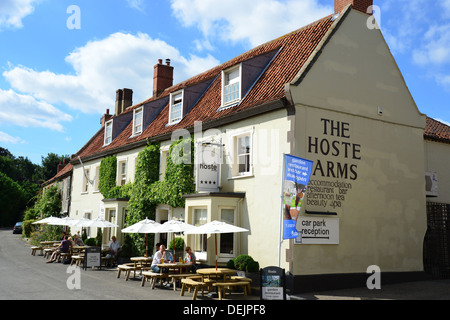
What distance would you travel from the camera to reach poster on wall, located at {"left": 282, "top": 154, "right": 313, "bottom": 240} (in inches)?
482

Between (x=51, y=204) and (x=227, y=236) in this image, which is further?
(x=51, y=204)

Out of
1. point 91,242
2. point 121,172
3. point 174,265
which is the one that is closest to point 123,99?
point 121,172

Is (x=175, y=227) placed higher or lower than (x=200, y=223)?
lower

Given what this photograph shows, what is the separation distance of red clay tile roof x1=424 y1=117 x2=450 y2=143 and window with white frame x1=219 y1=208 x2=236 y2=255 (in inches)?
413

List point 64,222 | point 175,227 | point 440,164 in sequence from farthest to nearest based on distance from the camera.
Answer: point 64,222
point 440,164
point 175,227

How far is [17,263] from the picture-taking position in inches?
850

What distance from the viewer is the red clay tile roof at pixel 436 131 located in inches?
832

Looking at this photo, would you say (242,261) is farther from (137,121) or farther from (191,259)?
(137,121)

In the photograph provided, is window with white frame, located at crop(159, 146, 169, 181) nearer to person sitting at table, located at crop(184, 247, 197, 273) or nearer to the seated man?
the seated man

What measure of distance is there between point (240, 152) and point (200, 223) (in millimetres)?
3382

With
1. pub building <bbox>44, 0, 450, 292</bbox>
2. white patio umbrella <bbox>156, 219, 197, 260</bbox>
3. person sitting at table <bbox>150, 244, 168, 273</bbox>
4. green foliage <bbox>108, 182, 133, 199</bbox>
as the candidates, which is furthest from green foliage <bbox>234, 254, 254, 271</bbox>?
green foliage <bbox>108, 182, 133, 199</bbox>

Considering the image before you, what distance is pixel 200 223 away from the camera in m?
18.0

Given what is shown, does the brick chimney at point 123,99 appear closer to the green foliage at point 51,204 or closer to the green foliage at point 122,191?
the green foliage at point 51,204
